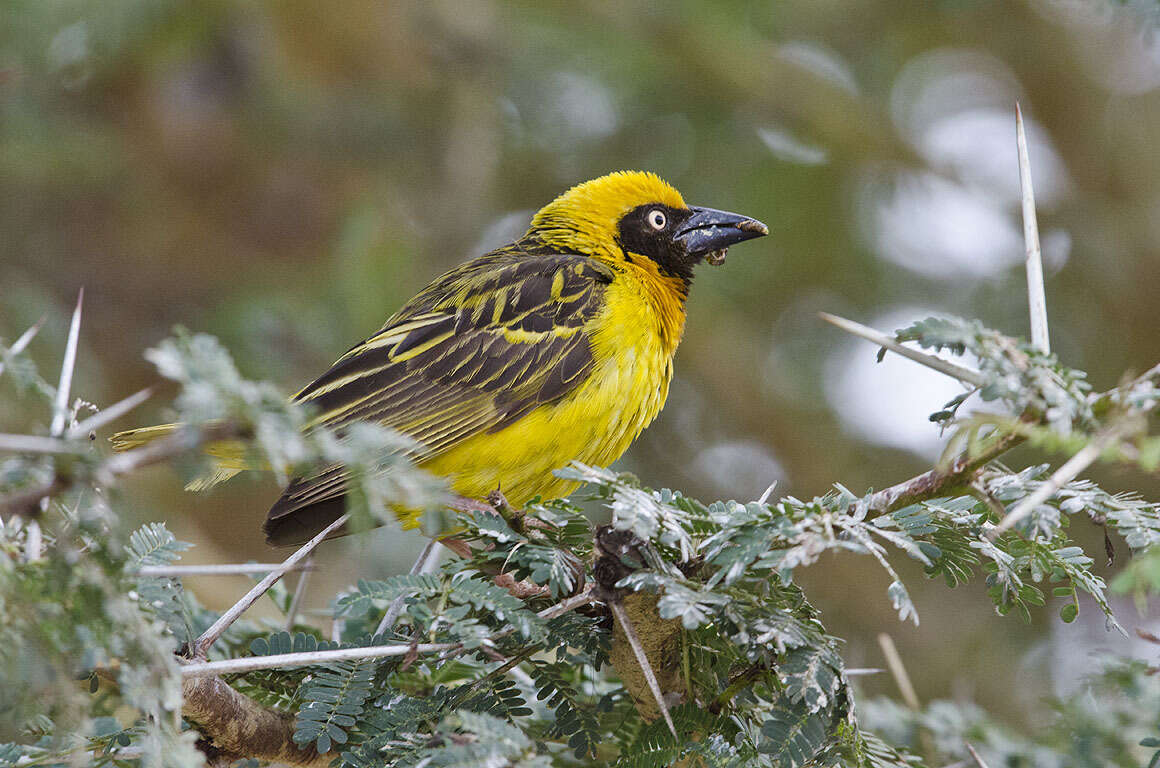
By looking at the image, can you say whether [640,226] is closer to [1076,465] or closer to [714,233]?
[714,233]

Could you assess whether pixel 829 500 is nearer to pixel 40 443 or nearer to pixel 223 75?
pixel 40 443

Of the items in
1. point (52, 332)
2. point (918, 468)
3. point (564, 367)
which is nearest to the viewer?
point (564, 367)

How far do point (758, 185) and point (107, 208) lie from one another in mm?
3762

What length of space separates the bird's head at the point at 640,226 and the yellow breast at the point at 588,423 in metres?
0.54

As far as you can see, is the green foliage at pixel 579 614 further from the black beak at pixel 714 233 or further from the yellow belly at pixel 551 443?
the black beak at pixel 714 233

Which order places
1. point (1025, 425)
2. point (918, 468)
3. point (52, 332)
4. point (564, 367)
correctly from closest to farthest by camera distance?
point (1025, 425), point (564, 367), point (52, 332), point (918, 468)

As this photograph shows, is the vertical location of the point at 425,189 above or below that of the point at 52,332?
above

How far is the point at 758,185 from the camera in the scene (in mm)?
6594

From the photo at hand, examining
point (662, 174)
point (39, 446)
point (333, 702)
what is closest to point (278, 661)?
point (333, 702)

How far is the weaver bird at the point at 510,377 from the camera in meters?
3.53

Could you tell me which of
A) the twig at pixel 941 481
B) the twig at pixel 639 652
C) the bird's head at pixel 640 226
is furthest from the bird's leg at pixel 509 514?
the bird's head at pixel 640 226

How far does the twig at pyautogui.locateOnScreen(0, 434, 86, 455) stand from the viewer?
122 cm

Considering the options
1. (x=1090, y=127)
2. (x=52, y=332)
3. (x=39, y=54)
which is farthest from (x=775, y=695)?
(x=1090, y=127)

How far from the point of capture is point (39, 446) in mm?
1230
